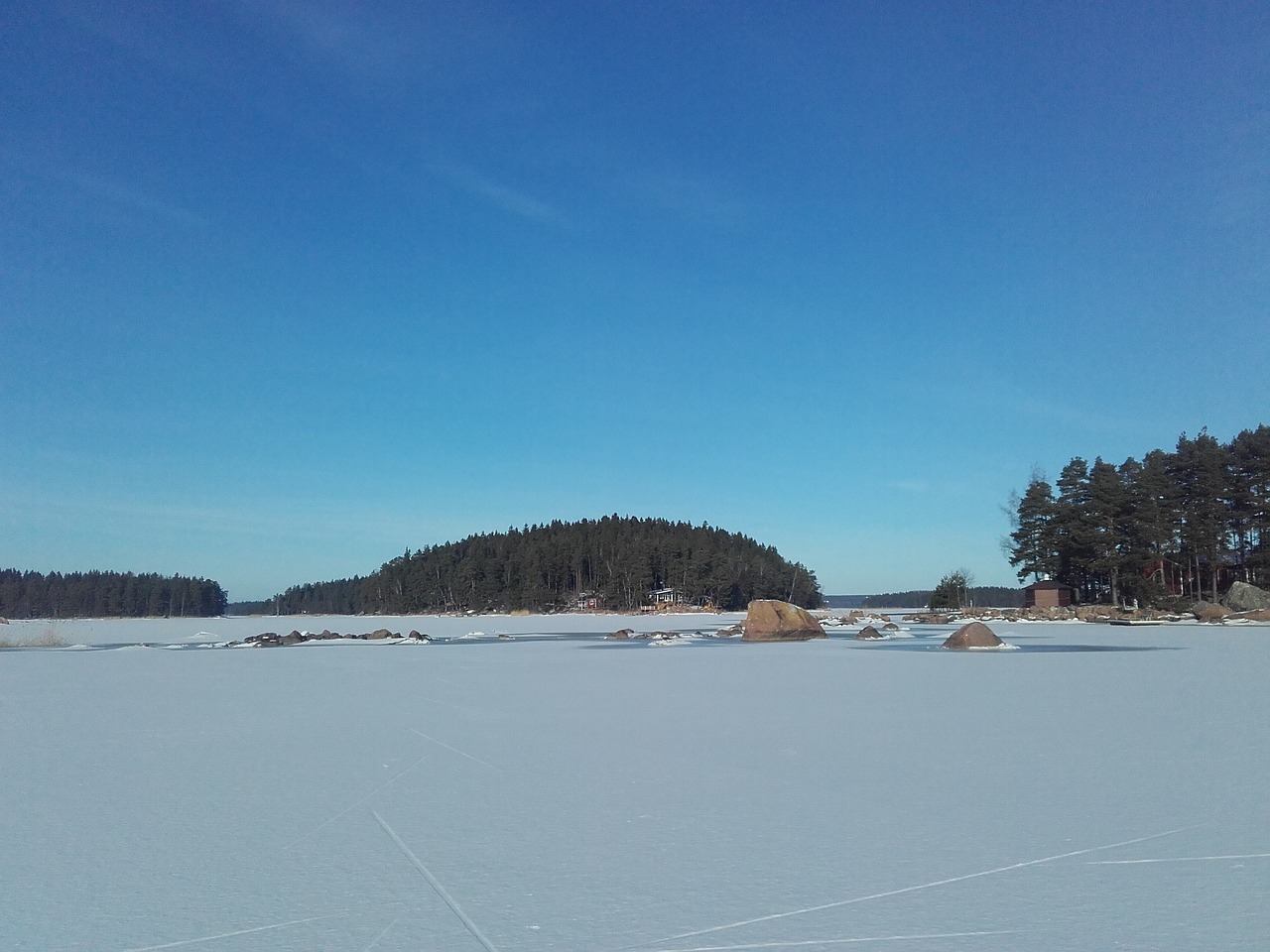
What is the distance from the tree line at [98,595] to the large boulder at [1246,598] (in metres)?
125

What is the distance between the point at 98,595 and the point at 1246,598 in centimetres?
13861

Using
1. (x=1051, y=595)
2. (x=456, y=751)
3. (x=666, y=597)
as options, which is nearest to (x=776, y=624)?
(x=456, y=751)

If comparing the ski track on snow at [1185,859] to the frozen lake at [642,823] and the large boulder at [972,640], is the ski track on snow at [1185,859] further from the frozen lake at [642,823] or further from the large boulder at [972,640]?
the large boulder at [972,640]

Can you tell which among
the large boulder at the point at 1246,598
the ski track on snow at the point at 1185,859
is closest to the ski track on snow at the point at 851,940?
the ski track on snow at the point at 1185,859

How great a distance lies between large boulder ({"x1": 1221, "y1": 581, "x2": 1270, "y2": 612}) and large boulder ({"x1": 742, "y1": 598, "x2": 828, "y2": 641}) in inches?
1000

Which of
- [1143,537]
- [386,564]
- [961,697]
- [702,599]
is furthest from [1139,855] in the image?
[386,564]

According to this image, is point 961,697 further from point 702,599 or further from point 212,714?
point 702,599

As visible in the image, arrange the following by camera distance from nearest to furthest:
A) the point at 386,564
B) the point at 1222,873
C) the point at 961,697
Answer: the point at 1222,873 < the point at 961,697 < the point at 386,564

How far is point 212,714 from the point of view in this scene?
1102 centimetres

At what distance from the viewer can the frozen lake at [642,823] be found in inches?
150

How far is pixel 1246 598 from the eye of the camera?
43500 mm

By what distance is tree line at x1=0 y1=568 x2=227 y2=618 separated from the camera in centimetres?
12719

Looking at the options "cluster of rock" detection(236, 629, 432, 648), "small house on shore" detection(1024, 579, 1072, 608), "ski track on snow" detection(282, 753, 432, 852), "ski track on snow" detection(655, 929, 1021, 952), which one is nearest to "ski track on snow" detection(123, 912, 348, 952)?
"ski track on snow" detection(282, 753, 432, 852)

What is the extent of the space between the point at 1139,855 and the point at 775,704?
23.2 feet
